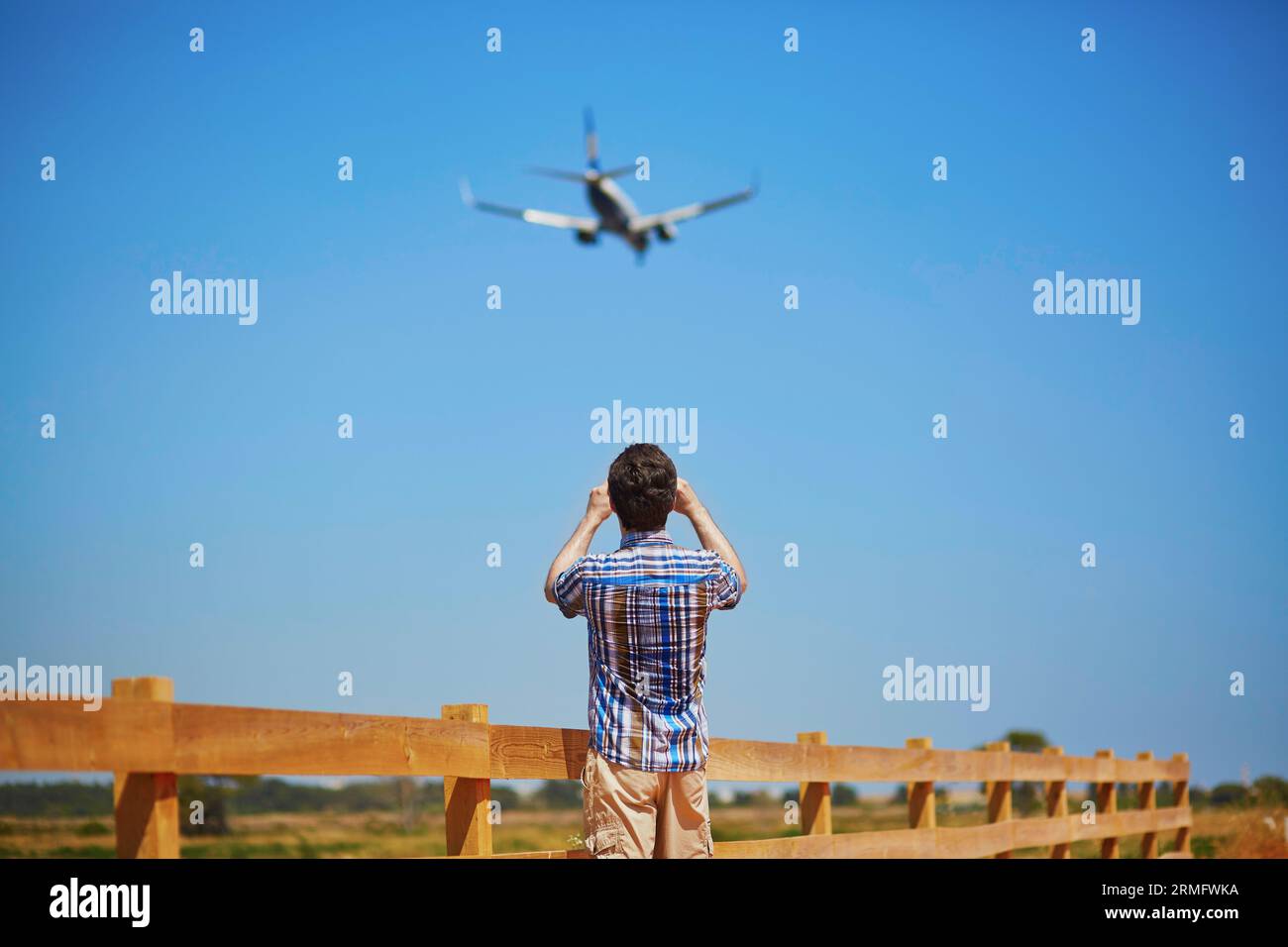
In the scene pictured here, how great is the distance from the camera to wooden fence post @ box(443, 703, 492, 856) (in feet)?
16.7

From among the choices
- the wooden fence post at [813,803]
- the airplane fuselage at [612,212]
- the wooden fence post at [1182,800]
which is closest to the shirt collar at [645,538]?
the wooden fence post at [813,803]

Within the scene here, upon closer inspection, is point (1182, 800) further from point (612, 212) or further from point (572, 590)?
point (612, 212)

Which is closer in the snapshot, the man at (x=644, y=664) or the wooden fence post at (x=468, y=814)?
the man at (x=644, y=664)

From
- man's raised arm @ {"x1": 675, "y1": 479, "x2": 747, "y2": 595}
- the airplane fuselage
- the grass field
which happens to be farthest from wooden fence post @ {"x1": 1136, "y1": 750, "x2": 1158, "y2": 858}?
the airplane fuselage

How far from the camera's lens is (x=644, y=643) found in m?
4.75

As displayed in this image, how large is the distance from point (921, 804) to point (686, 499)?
15.7ft

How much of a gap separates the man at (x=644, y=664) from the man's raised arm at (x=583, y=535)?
0.04 ft

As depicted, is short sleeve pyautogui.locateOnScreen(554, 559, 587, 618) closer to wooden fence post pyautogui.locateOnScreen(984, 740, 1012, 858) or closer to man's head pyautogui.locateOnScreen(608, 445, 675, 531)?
man's head pyautogui.locateOnScreen(608, 445, 675, 531)

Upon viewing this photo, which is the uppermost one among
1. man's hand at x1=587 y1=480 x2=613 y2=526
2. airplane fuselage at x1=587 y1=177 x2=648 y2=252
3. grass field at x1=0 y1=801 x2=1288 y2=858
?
airplane fuselage at x1=587 y1=177 x2=648 y2=252

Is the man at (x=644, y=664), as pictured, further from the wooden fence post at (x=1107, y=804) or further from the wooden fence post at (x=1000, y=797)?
the wooden fence post at (x=1107, y=804)

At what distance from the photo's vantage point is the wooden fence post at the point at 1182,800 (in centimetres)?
1537

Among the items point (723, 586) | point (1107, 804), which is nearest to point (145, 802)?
point (723, 586)

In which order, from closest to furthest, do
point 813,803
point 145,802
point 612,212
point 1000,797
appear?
1. point 145,802
2. point 813,803
3. point 1000,797
4. point 612,212
